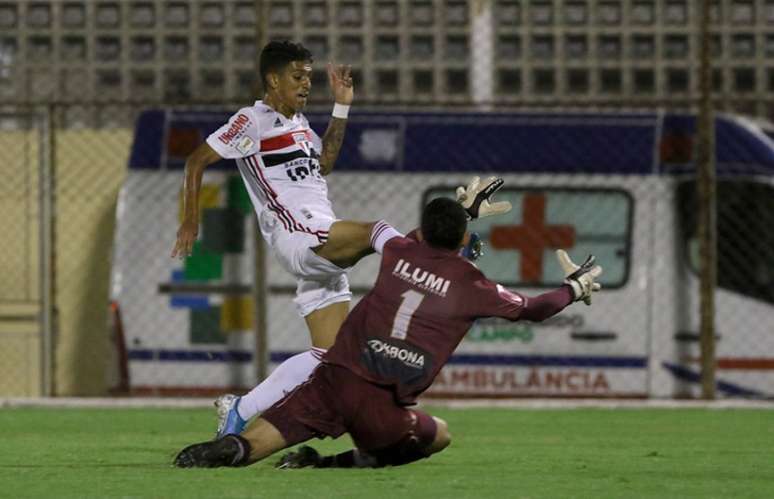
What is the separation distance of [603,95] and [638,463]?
7.79 meters

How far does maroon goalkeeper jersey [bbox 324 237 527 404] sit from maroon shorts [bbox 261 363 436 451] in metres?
0.06

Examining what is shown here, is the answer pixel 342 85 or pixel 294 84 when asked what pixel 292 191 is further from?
pixel 342 85

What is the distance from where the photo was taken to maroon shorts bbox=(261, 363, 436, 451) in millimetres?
7195

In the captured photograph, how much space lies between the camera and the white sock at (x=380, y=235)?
754 centimetres

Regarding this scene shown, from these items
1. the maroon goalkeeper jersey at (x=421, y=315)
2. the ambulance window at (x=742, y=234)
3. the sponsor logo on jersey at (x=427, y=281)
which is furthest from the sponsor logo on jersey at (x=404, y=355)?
the ambulance window at (x=742, y=234)

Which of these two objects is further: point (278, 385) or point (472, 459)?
point (472, 459)

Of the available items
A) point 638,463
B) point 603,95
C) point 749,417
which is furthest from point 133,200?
point 638,463

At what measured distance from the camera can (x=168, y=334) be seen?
14.1 meters

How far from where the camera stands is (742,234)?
14.2 metres

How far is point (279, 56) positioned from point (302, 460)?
203 centimetres

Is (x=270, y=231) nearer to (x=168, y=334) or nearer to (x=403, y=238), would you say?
(x=403, y=238)

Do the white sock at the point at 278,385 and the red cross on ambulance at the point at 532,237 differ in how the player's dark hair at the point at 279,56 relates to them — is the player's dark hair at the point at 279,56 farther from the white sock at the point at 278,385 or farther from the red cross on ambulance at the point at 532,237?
the red cross on ambulance at the point at 532,237

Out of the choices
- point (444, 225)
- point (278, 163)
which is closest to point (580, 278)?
point (444, 225)

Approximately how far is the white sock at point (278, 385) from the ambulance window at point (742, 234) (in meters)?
6.30
